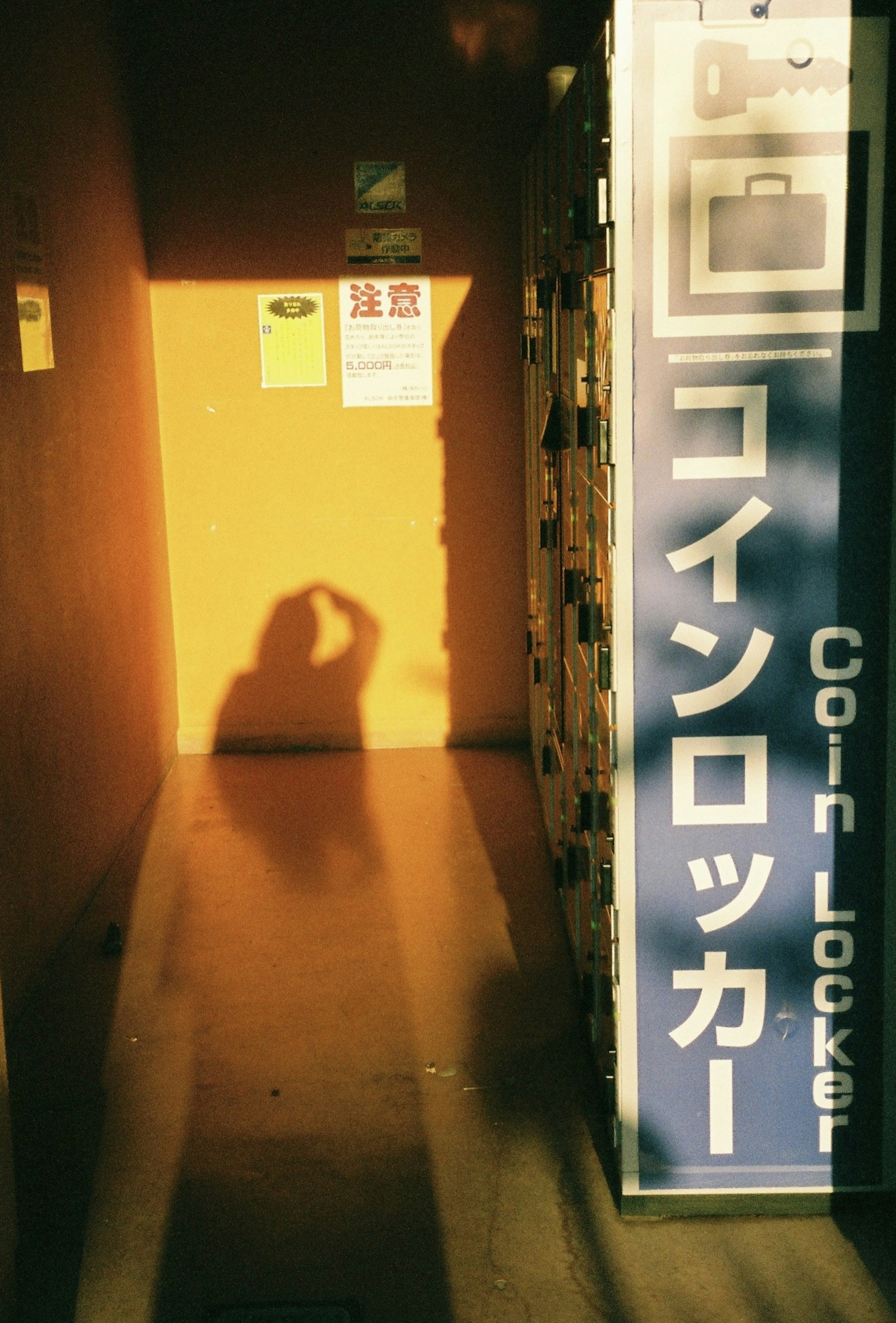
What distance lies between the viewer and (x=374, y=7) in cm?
462

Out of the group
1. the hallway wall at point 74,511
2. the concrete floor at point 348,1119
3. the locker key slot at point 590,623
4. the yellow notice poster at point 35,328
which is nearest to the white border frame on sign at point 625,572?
the locker key slot at point 590,623

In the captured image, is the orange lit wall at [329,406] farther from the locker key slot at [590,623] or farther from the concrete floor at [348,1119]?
the locker key slot at [590,623]

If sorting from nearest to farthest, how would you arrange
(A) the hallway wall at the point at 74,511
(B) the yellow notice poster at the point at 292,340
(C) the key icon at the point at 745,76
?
(C) the key icon at the point at 745,76, (A) the hallway wall at the point at 74,511, (B) the yellow notice poster at the point at 292,340

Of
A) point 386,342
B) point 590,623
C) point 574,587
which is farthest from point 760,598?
point 386,342

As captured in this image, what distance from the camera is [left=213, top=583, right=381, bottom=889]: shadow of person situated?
4855mm

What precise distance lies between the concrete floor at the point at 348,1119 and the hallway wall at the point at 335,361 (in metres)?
1.03

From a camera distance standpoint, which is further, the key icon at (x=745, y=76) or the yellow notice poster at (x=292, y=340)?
the yellow notice poster at (x=292, y=340)

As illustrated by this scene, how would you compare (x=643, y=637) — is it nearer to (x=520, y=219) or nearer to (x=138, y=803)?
(x=138, y=803)

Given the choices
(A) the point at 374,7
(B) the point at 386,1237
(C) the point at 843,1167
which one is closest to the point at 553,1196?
(B) the point at 386,1237

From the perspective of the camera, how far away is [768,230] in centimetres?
205

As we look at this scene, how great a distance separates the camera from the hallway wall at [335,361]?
466 centimetres

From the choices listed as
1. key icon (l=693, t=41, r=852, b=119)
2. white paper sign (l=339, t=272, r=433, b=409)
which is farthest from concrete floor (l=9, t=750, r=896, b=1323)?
key icon (l=693, t=41, r=852, b=119)

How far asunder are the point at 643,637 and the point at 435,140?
127 inches

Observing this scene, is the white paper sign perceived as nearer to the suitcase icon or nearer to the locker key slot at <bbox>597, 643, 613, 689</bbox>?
the locker key slot at <bbox>597, 643, 613, 689</bbox>
